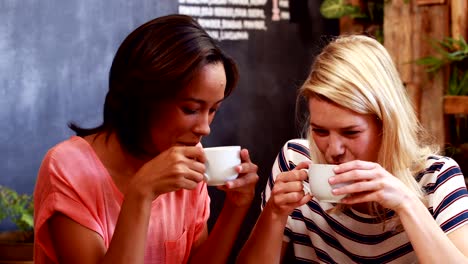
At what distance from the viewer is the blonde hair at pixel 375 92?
1.79 m

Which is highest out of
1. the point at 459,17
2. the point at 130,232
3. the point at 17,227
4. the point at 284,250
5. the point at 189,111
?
the point at 459,17

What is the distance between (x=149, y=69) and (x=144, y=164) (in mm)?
221

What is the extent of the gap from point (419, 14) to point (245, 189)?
2.77 meters

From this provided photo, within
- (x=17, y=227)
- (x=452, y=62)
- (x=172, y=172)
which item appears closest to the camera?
(x=172, y=172)

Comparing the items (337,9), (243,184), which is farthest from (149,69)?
(337,9)

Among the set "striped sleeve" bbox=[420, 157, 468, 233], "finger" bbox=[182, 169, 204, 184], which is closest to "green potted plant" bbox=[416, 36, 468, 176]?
"striped sleeve" bbox=[420, 157, 468, 233]

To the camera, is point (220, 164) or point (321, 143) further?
point (321, 143)

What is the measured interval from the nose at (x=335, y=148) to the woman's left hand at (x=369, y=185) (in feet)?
0.50

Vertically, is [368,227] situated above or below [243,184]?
below

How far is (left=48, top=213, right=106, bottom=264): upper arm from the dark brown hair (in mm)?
253

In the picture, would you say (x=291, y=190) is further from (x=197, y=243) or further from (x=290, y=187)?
(x=197, y=243)

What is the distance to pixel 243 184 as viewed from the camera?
5.65ft

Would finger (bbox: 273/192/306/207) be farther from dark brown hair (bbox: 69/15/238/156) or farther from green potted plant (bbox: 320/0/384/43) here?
green potted plant (bbox: 320/0/384/43)

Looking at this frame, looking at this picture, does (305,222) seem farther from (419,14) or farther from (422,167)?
(419,14)
